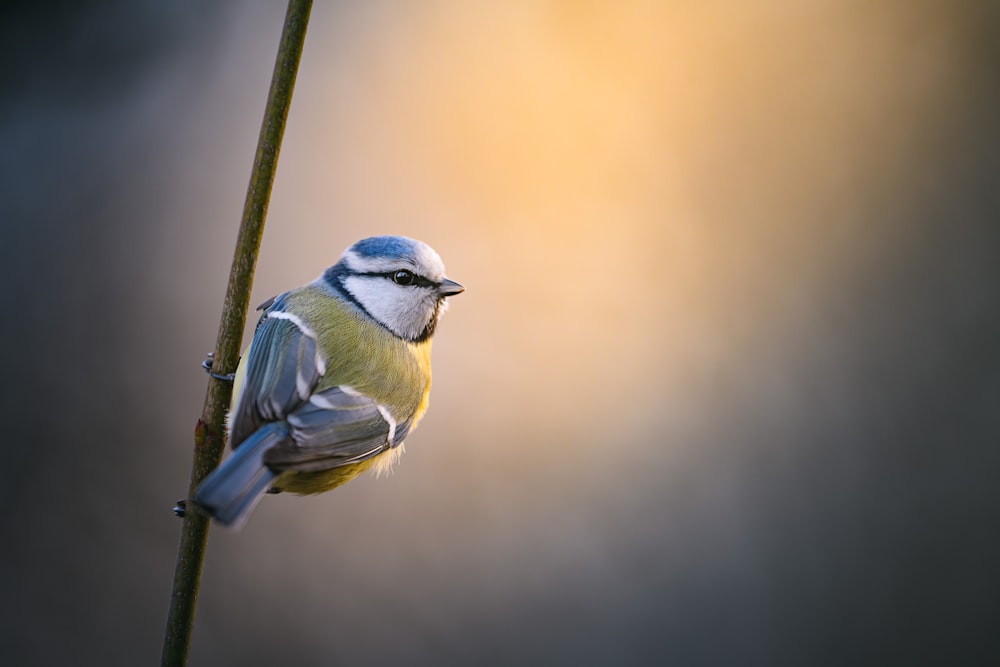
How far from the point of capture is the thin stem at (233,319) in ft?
1.46

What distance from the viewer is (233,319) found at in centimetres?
48

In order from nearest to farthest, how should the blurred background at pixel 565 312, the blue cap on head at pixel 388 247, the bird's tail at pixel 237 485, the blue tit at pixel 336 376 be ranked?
the bird's tail at pixel 237 485, the blue tit at pixel 336 376, the blue cap on head at pixel 388 247, the blurred background at pixel 565 312

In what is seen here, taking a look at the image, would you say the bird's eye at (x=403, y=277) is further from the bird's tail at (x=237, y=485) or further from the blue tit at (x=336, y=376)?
the bird's tail at (x=237, y=485)

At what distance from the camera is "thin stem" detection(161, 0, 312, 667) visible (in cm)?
45

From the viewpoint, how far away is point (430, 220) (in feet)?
5.45

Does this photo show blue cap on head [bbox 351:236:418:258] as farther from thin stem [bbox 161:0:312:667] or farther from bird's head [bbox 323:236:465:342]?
thin stem [bbox 161:0:312:667]

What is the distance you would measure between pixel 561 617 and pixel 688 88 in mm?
1231

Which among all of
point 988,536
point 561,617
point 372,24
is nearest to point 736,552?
point 561,617

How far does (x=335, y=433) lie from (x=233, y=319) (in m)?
0.17

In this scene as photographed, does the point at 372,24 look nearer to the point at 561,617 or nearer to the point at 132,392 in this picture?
the point at 132,392

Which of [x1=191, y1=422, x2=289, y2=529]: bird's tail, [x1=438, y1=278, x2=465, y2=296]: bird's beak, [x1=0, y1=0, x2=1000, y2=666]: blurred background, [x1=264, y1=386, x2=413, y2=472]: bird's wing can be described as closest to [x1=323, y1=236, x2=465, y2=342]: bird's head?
[x1=438, y1=278, x2=465, y2=296]: bird's beak

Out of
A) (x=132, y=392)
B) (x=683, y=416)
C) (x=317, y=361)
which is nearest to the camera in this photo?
(x=317, y=361)

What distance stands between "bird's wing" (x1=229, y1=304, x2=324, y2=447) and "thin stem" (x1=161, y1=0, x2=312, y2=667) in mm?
54

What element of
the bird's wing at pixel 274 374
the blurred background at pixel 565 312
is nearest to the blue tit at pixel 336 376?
the bird's wing at pixel 274 374
